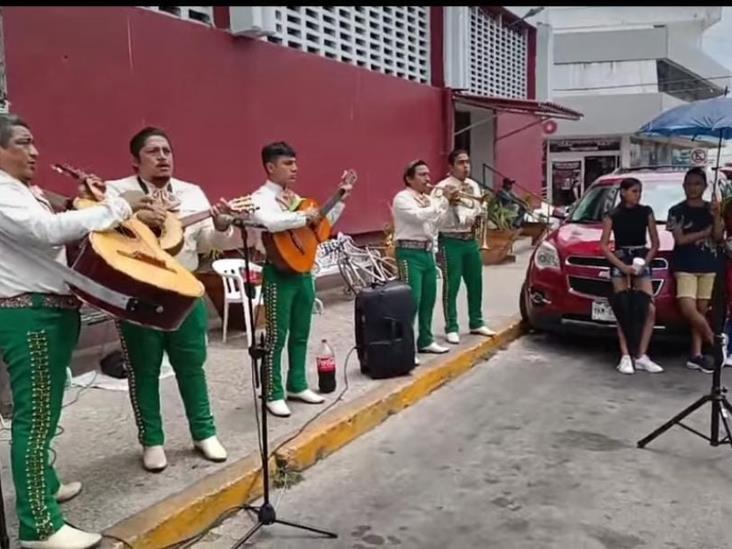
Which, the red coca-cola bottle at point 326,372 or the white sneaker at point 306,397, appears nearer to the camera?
the white sneaker at point 306,397

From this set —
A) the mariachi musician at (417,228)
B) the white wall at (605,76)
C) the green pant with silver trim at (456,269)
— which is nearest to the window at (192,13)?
the mariachi musician at (417,228)

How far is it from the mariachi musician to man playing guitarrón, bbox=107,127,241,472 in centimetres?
225

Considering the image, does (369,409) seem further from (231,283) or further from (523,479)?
(231,283)

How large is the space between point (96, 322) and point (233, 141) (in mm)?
2653

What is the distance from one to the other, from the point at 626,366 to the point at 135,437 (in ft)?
13.2

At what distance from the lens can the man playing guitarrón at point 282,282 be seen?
471 cm

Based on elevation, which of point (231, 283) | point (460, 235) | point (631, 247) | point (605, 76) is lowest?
point (231, 283)

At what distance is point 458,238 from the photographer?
269 inches

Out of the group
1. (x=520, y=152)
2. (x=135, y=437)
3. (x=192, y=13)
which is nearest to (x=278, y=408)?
(x=135, y=437)

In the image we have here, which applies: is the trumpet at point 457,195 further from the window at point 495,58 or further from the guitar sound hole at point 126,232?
the window at point 495,58

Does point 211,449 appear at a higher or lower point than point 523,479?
higher

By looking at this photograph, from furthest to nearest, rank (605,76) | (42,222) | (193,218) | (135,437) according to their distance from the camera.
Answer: (605,76)
(135,437)
(193,218)
(42,222)

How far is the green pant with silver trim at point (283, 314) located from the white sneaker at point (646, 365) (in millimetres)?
3065

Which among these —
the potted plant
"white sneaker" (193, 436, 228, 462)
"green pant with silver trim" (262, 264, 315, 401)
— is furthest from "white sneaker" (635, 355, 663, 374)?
the potted plant
